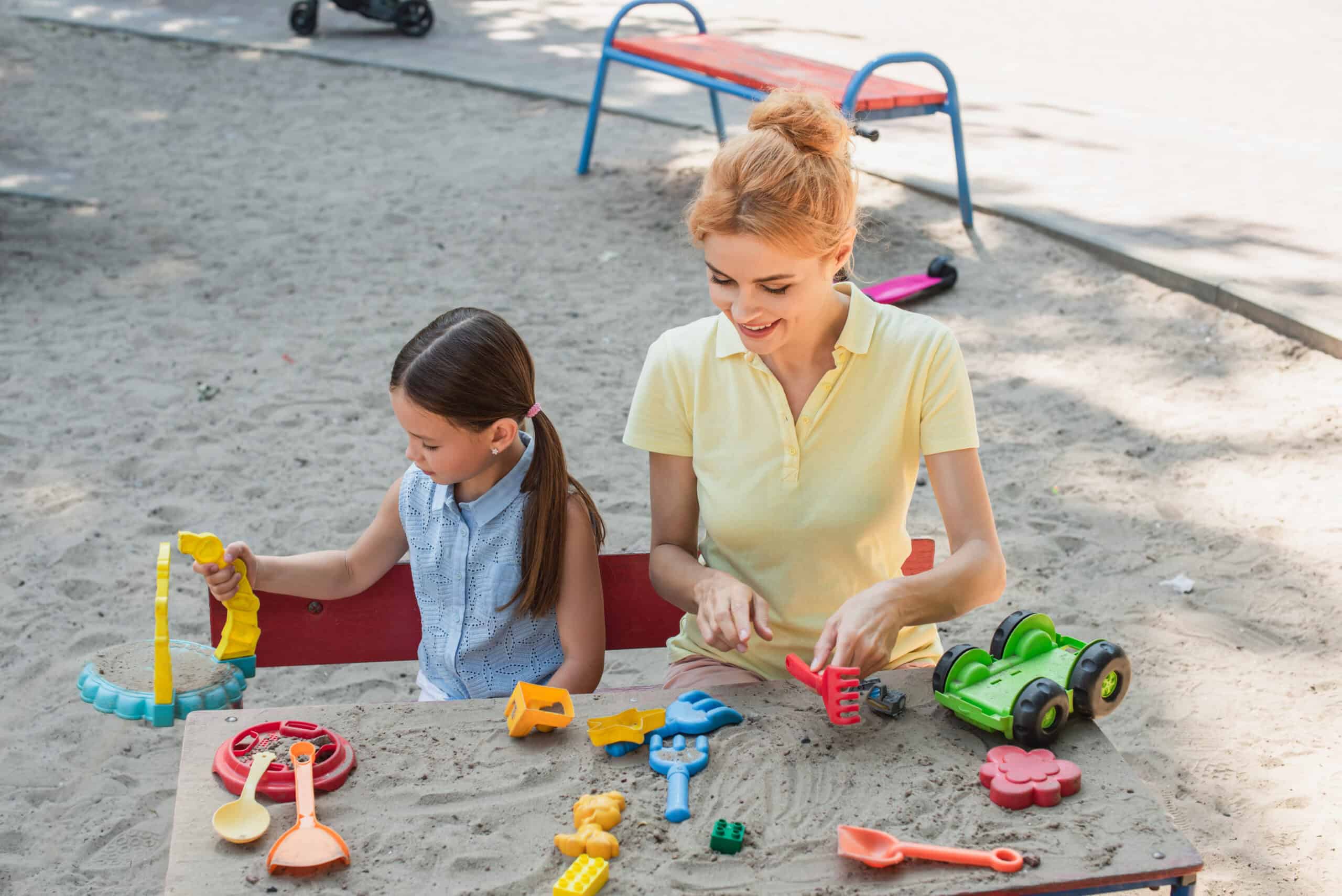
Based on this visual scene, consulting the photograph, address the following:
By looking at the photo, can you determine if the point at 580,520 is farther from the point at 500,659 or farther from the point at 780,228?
the point at 780,228

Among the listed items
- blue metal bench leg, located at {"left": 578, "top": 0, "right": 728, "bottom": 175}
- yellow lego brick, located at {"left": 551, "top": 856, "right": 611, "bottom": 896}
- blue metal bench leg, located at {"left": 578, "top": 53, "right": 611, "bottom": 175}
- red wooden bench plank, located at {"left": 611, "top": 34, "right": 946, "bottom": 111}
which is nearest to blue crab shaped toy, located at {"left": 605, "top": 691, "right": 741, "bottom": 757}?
yellow lego brick, located at {"left": 551, "top": 856, "right": 611, "bottom": 896}

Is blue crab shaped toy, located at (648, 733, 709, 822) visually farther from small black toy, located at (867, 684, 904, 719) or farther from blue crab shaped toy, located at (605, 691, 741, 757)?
small black toy, located at (867, 684, 904, 719)

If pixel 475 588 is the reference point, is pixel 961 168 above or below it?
above

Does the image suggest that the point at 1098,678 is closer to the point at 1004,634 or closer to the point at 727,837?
the point at 1004,634

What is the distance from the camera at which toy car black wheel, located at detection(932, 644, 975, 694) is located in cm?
170

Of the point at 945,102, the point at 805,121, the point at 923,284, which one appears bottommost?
the point at 923,284

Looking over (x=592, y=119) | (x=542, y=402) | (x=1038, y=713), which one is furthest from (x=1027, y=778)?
(x=592, y=119)

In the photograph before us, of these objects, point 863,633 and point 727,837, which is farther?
point 863,633

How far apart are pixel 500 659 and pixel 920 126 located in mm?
6246

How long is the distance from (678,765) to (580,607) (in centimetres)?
56

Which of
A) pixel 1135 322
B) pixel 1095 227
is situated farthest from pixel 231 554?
pixel 1095 227

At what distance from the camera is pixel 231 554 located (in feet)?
6.38

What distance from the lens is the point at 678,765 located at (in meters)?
1.58

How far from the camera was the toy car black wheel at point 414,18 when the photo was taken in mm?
10133
